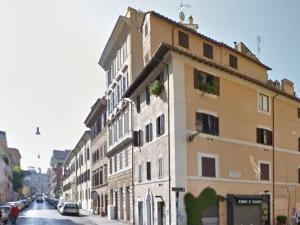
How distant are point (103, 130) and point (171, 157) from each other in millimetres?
28239

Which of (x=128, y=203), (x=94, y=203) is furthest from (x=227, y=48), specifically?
(x=94, y=203)

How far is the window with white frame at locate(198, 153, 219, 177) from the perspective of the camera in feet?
92.5

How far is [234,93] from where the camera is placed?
104ft

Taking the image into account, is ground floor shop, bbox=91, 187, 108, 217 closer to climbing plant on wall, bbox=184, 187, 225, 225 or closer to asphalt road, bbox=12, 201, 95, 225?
asphalt road, bbox=12, 201, 95, 225

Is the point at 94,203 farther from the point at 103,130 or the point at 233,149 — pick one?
the point at 233,149

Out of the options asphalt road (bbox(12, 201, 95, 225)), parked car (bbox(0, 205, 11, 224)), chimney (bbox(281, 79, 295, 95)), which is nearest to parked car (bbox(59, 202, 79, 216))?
asphalt road (bbox(12, 201, 95, 225))

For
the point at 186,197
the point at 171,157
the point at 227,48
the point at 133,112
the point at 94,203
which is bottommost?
the point at 94,203

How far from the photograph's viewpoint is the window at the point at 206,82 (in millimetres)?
28906

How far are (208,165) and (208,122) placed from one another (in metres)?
2.58

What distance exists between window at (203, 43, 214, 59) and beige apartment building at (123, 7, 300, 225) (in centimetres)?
8

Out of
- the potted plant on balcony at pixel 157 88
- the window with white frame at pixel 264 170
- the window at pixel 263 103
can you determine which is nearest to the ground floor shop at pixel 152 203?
the potted plant on balcony at pixel 157 88

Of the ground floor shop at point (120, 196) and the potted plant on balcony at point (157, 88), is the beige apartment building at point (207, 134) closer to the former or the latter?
the potted plant on balcony at point (157, 88)

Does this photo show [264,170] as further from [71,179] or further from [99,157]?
[71,179]

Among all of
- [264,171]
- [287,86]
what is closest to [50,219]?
[264,171]
